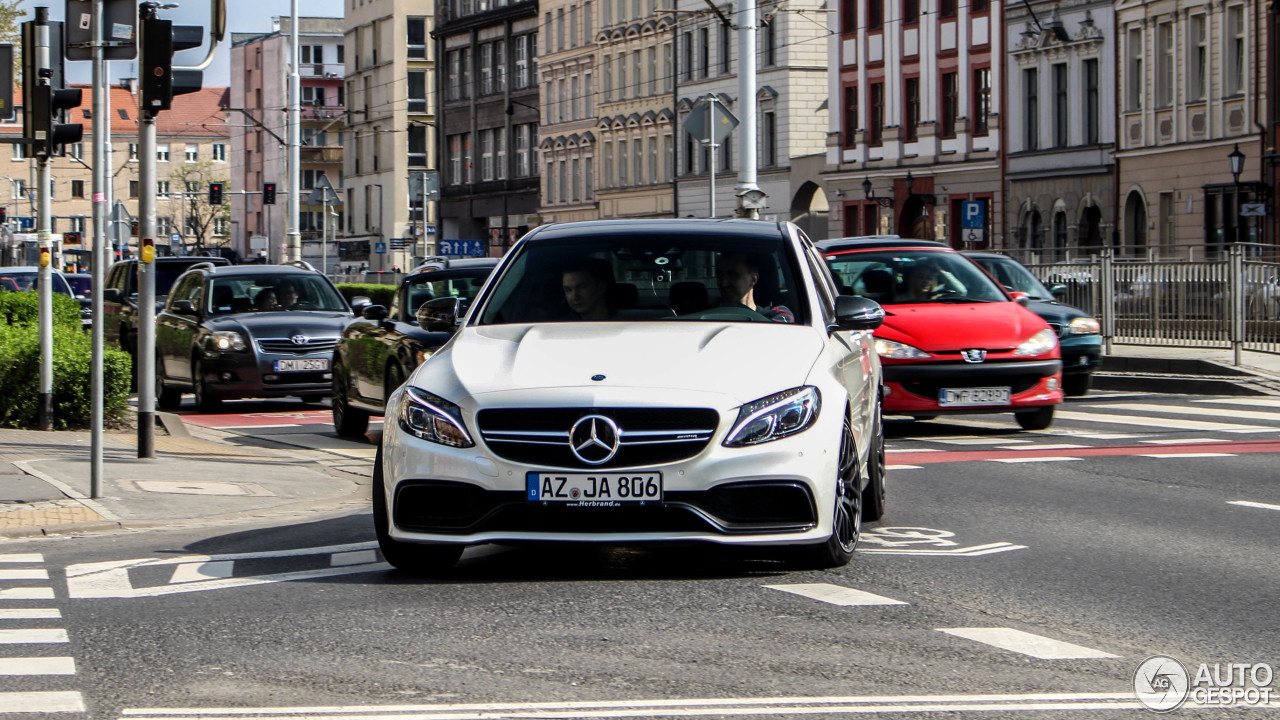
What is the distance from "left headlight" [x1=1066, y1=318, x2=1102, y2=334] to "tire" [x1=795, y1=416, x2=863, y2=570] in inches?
574

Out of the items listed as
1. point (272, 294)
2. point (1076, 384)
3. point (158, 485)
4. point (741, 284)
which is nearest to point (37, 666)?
point (741, 284)

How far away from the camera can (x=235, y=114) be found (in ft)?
468

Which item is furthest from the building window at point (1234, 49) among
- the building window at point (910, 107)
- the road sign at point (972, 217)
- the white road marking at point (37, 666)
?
the white road marking at point (37, 666)

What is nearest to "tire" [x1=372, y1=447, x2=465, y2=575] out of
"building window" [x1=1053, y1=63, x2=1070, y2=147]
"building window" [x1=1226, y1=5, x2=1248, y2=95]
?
"building window" [x1=1226, y1=5, x2=1248, y2=95]

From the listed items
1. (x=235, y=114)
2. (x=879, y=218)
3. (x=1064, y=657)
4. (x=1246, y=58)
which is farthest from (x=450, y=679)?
(x=235, y=114)

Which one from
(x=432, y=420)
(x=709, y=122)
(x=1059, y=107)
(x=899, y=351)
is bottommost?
(x=432, y=420)

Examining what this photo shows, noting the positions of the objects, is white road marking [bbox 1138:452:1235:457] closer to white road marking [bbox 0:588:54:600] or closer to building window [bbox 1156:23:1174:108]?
white road marking [bbox 0:588:54:600]

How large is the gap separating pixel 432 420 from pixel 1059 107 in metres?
53.0

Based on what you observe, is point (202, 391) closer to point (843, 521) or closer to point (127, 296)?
point (127, 296)

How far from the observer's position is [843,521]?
349 inches

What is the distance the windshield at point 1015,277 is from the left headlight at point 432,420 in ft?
57.4

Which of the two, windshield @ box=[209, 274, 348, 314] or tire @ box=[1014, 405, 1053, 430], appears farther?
windshield @ box=[209, 274, 348, 314]

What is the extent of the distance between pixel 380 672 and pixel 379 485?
2321mm

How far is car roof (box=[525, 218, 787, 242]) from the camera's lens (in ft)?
32.5
